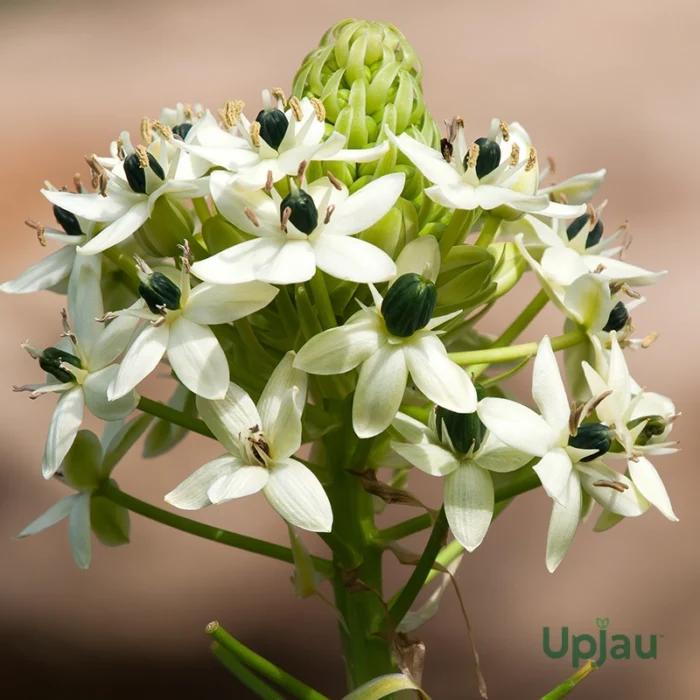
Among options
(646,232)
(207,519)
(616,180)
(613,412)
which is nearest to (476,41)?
(616,180)

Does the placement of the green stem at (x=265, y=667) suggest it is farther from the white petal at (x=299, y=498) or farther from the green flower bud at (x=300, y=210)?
the green flower bud at (x=300, y=210)

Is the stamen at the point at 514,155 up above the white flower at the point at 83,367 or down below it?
above

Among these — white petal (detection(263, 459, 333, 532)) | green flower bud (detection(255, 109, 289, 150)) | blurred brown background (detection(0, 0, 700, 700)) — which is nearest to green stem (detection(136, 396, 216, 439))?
white petal (detection(263, 459, 333, 532))

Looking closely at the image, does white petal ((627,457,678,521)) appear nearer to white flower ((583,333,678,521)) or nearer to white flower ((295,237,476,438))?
white flower ((583,333,678,521))

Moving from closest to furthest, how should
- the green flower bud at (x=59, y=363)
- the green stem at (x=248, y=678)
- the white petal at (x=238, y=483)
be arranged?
1. the white petal at (x=238, y=483)
2. the green flower bud at (x=59, y=363)
3. the green stem at (x=248, y=678)

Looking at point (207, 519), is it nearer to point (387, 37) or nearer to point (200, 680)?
point (200, 680)

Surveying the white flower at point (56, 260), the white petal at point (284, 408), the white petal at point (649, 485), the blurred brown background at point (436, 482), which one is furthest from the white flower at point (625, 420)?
the blurred brown background at point (436, 482)

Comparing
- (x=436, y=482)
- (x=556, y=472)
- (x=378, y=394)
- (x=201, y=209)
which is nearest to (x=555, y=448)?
(x=556, y=472)
